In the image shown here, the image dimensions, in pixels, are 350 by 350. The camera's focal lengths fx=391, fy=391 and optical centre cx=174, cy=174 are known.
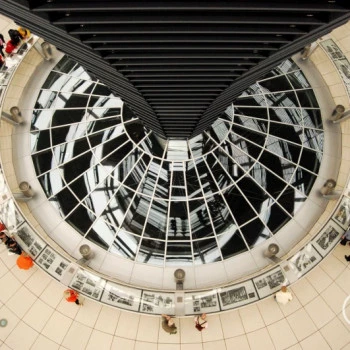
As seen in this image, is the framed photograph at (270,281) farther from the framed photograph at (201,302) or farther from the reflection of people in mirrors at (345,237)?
the reflection of people in mirrors at (345,237)

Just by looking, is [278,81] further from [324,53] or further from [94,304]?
[94,304]

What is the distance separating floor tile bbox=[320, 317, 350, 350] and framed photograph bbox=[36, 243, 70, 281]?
13.4 m

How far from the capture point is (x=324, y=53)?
2525 centimetres

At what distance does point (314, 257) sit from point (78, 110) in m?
16.1

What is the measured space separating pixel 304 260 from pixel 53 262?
12.7m

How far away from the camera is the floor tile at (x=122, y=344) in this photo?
19.4 m

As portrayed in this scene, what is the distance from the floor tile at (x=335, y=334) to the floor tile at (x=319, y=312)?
9.7 inches

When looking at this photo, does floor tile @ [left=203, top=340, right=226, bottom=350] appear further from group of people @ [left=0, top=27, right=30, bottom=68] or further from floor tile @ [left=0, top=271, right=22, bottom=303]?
group of people @ [left=0, top=27, right=30, bottom=68]

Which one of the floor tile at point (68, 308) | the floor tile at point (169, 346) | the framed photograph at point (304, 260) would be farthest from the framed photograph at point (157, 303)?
the framed photograph at point (304, 260)

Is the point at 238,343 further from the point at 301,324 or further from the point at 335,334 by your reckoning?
the point at 335,334

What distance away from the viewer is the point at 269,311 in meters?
20.2

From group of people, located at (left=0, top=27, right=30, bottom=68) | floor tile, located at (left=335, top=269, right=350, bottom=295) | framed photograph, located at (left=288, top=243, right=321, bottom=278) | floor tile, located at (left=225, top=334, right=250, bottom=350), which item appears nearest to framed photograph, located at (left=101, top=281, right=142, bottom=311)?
floor tile, located at (left=225, top=334, right=250, bottom=350)

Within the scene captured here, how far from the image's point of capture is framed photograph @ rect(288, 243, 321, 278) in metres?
19.7

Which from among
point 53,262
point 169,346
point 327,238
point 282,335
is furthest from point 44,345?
point 327,238
